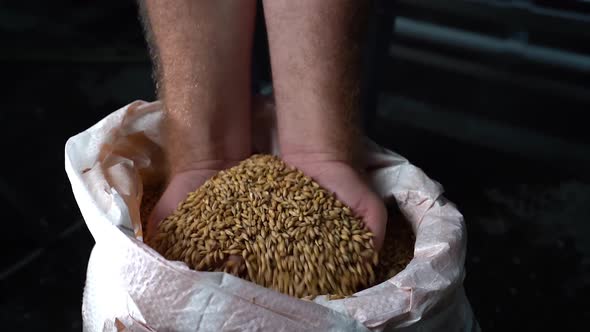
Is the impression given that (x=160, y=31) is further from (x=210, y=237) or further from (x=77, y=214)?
(x=77, y=214)

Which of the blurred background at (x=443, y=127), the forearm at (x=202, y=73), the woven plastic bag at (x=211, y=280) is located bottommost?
the blurred background at (x=443, y=127)

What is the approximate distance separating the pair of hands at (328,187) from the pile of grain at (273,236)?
19 mm

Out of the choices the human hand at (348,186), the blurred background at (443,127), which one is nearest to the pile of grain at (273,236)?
the human hand at (348,186)

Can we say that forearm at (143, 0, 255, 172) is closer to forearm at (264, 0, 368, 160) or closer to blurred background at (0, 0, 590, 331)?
forearm at (264, 0, 368, 160)

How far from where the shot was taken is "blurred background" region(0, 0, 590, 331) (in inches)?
41.8

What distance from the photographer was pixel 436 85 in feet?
5.65

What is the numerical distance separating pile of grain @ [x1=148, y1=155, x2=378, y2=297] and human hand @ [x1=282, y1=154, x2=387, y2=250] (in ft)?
0.06

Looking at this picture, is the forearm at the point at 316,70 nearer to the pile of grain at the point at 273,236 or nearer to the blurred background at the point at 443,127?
the pile of grain at the point at 273,236

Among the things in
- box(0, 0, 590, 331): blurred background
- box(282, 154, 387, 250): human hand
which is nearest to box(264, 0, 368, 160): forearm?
box(282, 154, 387, 250): human hand

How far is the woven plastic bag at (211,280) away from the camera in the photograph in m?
0.54

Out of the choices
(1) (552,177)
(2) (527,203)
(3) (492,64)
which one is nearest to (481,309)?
(2) (527,203)

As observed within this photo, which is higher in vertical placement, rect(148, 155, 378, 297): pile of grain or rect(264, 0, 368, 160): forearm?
rect(264, 0, 368, 160): forearm

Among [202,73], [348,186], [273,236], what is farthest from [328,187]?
[202,73]

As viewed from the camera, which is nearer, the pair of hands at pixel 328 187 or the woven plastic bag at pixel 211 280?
the woven plastic bag at pixel 211 280
